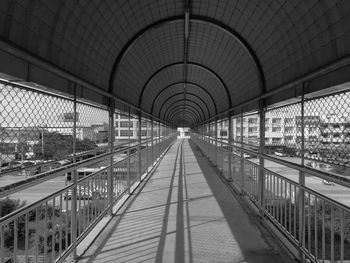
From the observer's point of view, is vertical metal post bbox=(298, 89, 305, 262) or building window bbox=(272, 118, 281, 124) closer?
→ vertical metal post bbox=(298, 89, 305, 262)

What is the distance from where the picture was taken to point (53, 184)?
4004 mm

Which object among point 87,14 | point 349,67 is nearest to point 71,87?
point 87,14

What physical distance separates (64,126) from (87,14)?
152cm

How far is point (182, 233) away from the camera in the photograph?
4.94 metres

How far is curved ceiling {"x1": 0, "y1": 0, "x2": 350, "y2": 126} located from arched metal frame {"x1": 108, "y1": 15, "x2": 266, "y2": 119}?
0.06 ft

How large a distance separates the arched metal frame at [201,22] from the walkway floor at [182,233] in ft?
7.15

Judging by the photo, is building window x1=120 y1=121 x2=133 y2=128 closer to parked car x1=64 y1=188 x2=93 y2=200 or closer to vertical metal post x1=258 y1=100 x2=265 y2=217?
vertical metal post x1=258 y1=100 x2=265 y2=217

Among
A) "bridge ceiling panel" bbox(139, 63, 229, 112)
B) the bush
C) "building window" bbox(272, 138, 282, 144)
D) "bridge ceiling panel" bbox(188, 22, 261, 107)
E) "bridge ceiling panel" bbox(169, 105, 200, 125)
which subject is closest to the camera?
the bush

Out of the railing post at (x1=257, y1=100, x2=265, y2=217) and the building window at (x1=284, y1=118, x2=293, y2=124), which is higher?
the building window at (x1=284, y1=118, x2=293, y2=124)

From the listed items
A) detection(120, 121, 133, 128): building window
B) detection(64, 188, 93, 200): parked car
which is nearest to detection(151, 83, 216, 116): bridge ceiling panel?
detection(120, 121, 133, 128): building window

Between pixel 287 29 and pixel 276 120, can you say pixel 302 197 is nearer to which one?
pixel 276 120

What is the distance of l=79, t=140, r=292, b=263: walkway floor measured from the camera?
4.12 m

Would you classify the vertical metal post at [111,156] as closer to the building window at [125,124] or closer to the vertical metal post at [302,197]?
the building window at [125,124]

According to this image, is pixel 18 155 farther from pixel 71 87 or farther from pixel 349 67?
pixel 349 67
